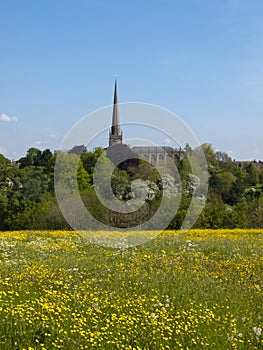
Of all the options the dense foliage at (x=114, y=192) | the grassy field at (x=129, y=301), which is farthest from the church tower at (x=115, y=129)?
the grassy field at (x=129, y=301)

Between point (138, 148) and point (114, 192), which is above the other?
point (138, 148)

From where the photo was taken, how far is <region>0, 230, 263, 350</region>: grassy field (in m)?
7.15

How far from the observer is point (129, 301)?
354 inches

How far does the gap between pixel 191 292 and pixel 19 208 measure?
52.9m

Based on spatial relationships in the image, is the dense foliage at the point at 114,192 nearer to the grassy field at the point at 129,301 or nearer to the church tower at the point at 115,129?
the church tower at the point at 115,129

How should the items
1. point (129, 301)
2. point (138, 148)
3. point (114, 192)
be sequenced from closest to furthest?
point (129, 301) → point (138, 148) → point (114, 192)

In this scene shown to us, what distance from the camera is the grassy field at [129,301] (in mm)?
7152

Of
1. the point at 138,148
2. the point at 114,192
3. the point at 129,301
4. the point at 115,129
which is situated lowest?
the point at 129,301

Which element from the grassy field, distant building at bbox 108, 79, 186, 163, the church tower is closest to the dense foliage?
distant building at bbox 108, 79, 186, 163

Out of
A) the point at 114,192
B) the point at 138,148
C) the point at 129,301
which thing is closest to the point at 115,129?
the point at 138,148

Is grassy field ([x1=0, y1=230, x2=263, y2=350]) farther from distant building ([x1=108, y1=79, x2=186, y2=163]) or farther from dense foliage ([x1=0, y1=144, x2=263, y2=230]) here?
dense foliage ([x1=0, y1=144, x2=263, y2=230])

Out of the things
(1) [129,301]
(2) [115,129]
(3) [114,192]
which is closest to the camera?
(1) [129,301]

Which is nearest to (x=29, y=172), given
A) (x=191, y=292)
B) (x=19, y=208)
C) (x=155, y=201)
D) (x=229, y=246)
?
(x=19, y=208)

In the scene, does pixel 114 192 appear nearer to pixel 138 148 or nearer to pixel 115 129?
pixel 138 148
